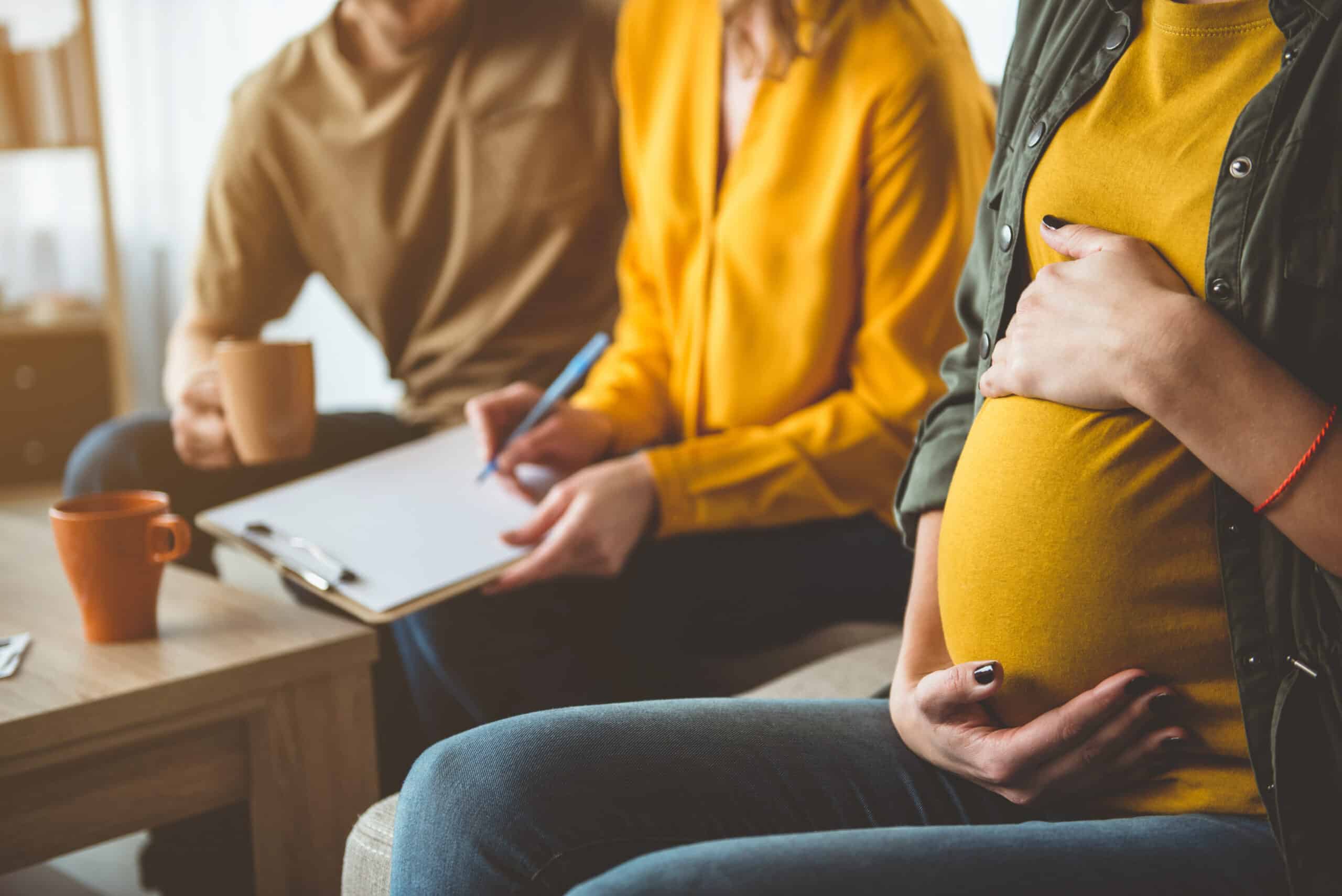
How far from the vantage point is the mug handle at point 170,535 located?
954 mm

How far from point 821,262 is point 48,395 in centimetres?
Answer: 300

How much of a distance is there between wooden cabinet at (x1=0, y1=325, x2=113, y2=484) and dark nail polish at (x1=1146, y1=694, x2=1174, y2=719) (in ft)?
11.5

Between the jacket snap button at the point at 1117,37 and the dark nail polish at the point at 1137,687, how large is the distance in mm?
375

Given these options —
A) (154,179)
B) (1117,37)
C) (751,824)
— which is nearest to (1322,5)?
(1117,37)

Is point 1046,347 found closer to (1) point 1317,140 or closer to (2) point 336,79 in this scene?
(1) point 1317,140

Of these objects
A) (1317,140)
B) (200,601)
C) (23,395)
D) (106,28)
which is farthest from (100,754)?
(106,28)

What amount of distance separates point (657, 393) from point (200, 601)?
21.6 inches

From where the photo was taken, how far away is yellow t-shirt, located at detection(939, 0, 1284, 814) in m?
0.62

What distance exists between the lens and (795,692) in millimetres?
986

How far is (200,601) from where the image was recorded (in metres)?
1.05

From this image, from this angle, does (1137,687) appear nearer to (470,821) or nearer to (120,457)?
(470,821)

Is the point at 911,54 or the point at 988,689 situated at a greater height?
the point at 911,54

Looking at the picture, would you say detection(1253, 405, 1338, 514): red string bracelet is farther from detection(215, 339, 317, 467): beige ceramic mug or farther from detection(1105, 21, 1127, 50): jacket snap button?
detection(215, 339, 317, 467): beige ceramic mug

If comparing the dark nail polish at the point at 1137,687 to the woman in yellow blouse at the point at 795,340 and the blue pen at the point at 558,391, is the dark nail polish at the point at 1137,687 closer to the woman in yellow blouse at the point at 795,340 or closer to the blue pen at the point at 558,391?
the woman in yellow blouse at the point at 795,340
